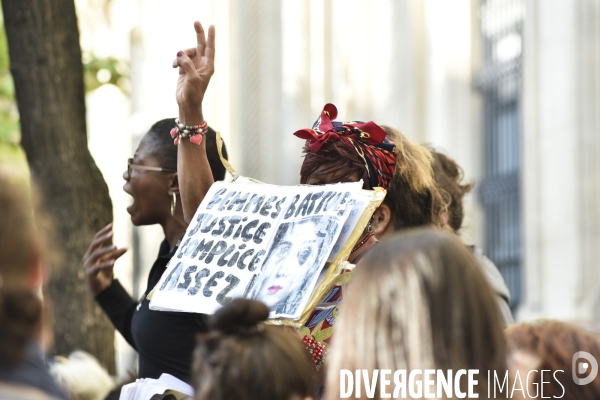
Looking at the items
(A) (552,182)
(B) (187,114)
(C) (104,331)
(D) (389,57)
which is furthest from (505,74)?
(B) (187,114)

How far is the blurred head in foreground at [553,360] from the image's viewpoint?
8.52ft

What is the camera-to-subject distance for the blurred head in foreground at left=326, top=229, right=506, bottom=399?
6.77ft

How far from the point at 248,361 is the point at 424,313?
1.52ft

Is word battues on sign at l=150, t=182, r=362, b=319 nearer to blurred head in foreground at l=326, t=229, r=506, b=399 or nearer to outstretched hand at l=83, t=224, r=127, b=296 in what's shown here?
blurred head in foreground at l=326, t=229, r=506, b=399

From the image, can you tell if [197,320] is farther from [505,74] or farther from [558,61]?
[505,74]

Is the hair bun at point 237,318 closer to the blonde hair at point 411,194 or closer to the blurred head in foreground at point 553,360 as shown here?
the blurred head in foreground at point 553,360

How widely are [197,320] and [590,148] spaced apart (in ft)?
22.0

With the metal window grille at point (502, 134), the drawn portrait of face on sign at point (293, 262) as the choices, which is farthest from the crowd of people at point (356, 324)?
the metal window grille at point (502, 134)

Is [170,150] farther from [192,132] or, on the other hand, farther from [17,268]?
[17,268]

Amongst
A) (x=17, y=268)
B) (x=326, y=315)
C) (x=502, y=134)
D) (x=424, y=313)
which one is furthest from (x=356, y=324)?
(x=502, y=134)

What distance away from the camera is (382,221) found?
3562 millimetres

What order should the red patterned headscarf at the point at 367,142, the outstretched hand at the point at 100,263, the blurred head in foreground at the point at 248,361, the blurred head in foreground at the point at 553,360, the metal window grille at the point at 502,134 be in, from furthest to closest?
1. the metal window grille at the point at 502,134
2. the outstretched hand at the point at 100,263
3. the red patterned headscarf at the point at 367,142
4. the blurred head in foreground at the point at 553,360
5. the blurred head in foreground at the point at 248,361

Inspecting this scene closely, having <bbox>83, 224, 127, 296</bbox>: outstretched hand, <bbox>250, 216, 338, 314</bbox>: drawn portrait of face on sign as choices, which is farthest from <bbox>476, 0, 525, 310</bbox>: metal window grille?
<bbox>250, 216, 338, 314</bbox>: drawn portrait of face on sign

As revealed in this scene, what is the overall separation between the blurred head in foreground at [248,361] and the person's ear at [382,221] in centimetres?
118
